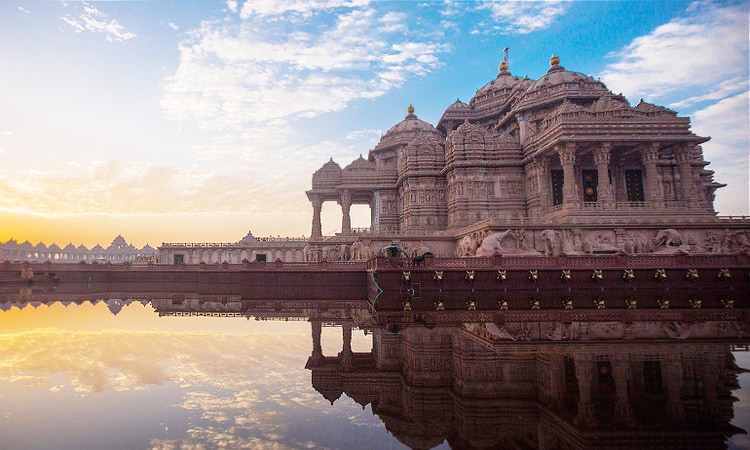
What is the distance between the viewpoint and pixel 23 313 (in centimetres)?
1689

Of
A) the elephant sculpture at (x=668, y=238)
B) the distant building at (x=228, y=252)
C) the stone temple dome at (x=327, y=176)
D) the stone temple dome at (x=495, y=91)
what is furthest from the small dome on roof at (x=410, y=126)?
the elephant sculpture at (x=668, y=238)

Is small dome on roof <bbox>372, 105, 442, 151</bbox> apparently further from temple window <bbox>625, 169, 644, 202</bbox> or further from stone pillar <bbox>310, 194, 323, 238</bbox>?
temple window <bbox>625, 169, 644, 202</bbox>

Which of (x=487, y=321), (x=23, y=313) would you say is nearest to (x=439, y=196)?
(x=487, y=321)

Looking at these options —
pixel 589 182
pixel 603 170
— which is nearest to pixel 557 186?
pixel 589 182

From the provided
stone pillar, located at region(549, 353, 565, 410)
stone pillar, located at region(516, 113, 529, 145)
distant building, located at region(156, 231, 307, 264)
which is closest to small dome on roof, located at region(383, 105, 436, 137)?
stone pillar, located at region(516, 113, 529, 145)

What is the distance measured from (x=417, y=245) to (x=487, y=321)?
19.3 m

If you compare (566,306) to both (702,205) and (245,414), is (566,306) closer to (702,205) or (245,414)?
(245,414)

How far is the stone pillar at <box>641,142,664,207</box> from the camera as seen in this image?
1139 inches

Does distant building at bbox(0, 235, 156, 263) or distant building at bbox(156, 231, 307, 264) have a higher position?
distant building at bbox(0, 235, 156, 263)

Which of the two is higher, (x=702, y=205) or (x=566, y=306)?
(x=702, y=205)

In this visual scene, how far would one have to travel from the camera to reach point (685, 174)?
94.9 feet

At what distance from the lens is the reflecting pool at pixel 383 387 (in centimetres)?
507

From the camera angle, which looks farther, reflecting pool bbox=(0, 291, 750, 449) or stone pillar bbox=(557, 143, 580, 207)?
stone pillar bbox=(557, 143, 580, 207)

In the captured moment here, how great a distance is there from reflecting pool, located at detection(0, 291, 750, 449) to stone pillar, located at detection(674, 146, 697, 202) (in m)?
19.4
